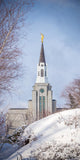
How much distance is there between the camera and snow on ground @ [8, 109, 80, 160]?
16.5ft

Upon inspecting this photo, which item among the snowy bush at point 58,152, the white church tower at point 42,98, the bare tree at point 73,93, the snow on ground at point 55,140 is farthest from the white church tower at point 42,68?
the snowy bush at point 58,152

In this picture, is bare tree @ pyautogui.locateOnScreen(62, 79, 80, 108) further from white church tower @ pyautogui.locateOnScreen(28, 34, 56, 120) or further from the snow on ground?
white church tower @ pyautogui.locateOnScreen(28, 34, 56, 120)

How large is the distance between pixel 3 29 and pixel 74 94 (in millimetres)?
15770

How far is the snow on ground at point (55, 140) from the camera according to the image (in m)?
5.03

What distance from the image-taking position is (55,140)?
18.7 ft

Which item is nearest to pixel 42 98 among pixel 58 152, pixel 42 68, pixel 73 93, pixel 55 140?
pixel 42 68

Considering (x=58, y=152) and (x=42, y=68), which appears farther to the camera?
(x=42, y=68)

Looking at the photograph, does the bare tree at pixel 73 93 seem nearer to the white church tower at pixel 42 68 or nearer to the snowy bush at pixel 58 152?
the snowy bush at pixel 58 152

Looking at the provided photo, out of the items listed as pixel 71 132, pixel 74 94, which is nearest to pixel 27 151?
pixel 71 132

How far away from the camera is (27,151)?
558 cm

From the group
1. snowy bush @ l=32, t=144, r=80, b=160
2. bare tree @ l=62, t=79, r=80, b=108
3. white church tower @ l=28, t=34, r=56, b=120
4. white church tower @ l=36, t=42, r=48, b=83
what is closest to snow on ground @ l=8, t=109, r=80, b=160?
snowy bush @ l=32, t=144, r=80, b=160

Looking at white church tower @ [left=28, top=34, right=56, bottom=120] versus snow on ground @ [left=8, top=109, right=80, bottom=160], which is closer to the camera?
snow on ground @ [left=8, top=109, right=80, bottom=160]

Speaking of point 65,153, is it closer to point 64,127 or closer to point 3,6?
point 64,127

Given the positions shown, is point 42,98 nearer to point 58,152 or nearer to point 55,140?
point 55,140
